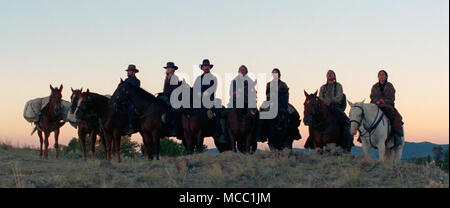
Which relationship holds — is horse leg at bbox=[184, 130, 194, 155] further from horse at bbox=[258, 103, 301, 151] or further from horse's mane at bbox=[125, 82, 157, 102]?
horse at bbox=[258, 103, 301, 151]

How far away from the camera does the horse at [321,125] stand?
14.6 meters

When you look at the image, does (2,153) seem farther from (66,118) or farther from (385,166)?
(385,166)

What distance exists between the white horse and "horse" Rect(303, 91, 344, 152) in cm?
69

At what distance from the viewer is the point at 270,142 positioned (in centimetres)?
1789

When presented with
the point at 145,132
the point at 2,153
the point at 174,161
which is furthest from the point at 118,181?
the point at 2,153

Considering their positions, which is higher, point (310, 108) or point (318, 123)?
point (310, 108)

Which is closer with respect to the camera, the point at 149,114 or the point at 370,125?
the point at 370,125

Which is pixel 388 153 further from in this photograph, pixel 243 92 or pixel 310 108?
pixel 243 92

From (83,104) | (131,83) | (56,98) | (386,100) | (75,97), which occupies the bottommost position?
(83,104)

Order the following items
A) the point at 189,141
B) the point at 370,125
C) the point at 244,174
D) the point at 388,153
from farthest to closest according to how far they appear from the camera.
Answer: the point at 189,141
the point at 388,153
the point at 370,125
the point at 244,174

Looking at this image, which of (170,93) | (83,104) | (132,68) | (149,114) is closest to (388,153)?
(170,93)

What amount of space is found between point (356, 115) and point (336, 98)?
56.5 inches

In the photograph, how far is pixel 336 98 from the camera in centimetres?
1603

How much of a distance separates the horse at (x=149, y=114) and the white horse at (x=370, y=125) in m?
5.58
